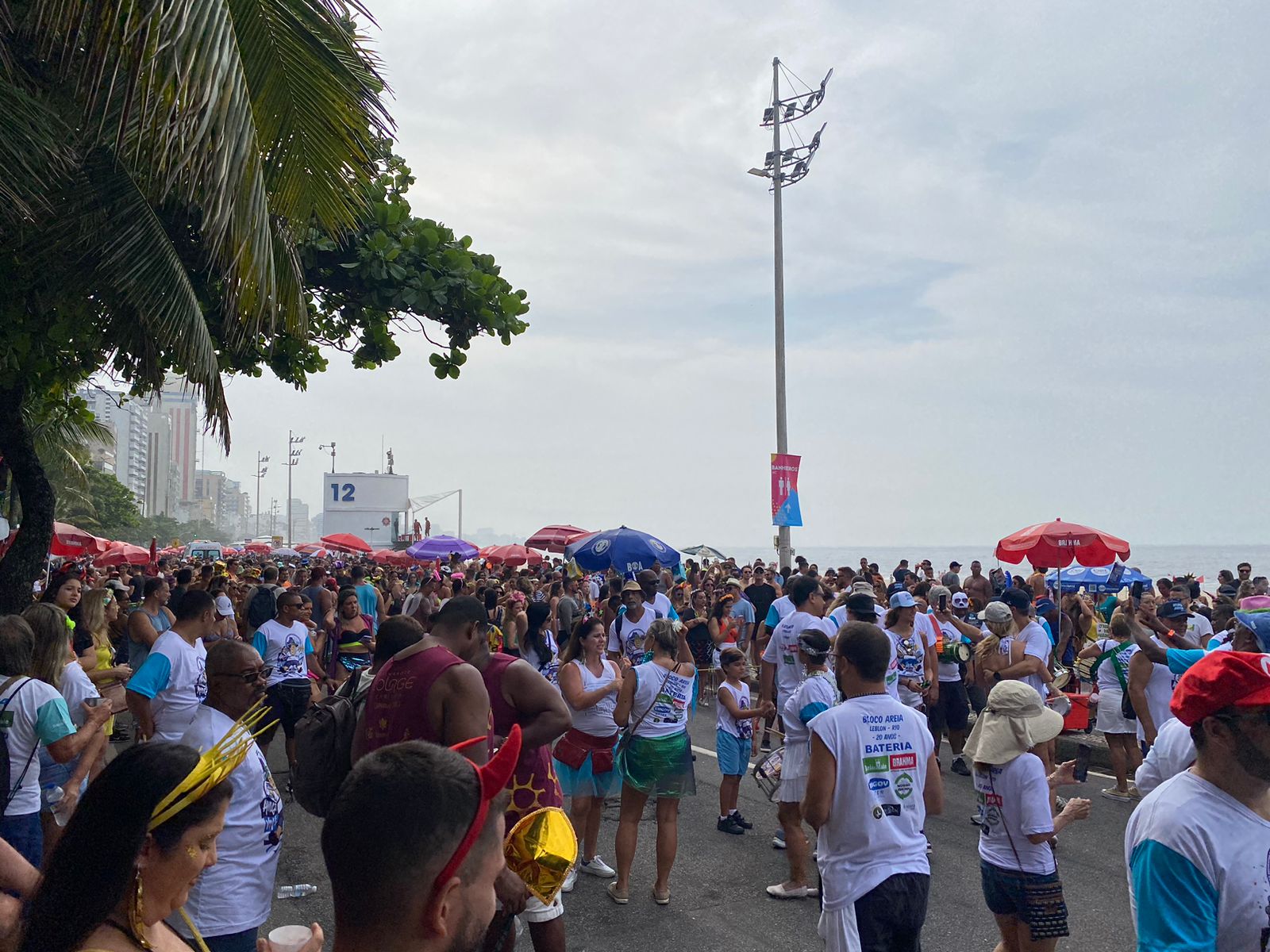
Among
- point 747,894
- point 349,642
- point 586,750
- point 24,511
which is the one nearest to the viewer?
point 747,894

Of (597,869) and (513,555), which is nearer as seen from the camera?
(597,869)

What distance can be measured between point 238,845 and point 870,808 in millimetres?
2339

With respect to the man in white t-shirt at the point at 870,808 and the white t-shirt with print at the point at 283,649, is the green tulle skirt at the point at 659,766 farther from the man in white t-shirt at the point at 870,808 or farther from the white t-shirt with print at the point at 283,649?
the white t-shirt with print at the point at 283,649

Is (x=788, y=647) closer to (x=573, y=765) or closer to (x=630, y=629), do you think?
(x=630, y=629)

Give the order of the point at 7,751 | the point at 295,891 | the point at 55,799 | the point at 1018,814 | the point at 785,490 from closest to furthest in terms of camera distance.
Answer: the point at 7,751 → the point at 1018,814 → the point at 55,799 → the point at 295,891 → the point at 785,490

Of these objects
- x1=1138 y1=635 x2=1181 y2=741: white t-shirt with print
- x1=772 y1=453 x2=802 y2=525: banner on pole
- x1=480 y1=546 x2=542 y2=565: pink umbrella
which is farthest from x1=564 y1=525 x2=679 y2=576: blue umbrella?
x1=480 y1=546 x2=542 y2=565: pink umbrella

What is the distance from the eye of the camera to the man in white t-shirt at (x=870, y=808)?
3656 mm

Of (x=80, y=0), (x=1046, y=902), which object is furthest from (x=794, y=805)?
(x=80, y=0)

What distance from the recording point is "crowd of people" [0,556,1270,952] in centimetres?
184

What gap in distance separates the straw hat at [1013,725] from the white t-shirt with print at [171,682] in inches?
159

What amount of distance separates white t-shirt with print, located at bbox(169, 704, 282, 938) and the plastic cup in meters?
0.91

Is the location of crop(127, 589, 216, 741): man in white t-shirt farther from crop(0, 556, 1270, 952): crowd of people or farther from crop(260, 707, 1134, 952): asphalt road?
crop(260, 707, 1134, 952): asphalt road

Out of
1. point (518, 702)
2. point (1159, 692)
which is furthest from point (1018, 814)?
point (1159, 692)

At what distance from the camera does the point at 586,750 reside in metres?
6.37
